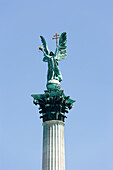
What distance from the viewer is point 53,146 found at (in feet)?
137

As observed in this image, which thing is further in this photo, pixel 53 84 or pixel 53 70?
pixel 53 70

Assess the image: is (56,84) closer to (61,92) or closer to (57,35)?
(61,92)

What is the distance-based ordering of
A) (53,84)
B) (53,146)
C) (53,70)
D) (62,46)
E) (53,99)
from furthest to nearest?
(62,46), (53,70), (53,84), (53,99), (53,146)

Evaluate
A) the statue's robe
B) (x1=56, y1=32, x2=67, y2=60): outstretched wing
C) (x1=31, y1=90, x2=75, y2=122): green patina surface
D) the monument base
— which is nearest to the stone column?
(x1=31, y1=90, x2=75, y2=122): green patina surface

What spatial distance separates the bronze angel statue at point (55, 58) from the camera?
4616cm

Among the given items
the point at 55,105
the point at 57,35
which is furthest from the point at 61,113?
the point at 57,35

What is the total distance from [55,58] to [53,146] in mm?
10206

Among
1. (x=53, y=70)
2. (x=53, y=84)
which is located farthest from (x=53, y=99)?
(x=53, y=70)

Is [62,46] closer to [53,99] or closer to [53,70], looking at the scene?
[53,70]

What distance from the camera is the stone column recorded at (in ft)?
135

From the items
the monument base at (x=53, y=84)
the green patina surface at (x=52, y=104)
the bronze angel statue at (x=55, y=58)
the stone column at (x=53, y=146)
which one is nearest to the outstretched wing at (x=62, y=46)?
the bronze angel statue at (x=55, y=58)

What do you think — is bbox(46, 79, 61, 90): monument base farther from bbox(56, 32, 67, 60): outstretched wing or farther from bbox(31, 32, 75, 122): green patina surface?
bbox(56, 32, 67, 60): outstretched wing

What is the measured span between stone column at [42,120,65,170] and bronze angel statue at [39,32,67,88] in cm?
445

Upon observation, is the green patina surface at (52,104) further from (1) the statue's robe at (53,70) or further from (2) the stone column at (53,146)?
(1) the statue's robe at (53,70)
